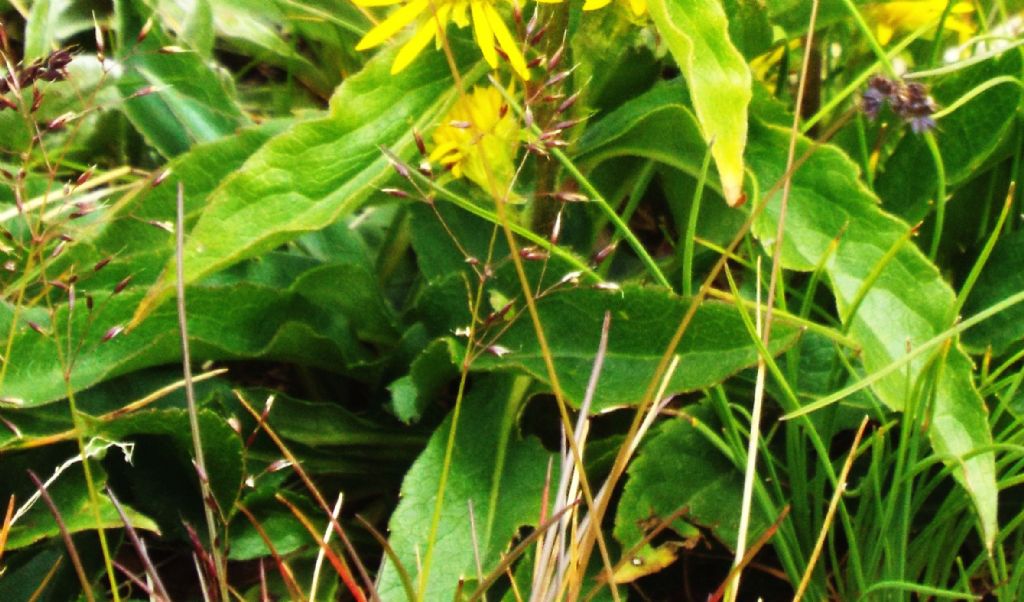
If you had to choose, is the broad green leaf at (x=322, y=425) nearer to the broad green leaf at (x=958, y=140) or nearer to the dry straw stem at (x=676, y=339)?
the dry straw stem at (x=676, y=339)

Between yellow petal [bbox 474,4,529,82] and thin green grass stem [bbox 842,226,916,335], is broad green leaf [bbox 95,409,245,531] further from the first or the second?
thin green grass stem [bbox 842,226,916,335]

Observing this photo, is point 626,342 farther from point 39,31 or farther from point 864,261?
point 39,31

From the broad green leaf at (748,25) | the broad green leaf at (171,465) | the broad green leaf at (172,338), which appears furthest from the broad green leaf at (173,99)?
the broad green leaf at (748,25)

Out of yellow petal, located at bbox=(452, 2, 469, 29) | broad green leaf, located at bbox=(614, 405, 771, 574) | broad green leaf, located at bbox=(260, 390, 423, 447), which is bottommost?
broad green leaf, located at bbox=(614, 405, 771, 574)

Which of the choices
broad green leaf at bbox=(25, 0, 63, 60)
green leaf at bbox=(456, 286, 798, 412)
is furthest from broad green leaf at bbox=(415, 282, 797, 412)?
broad green leaf at bbox=(25, 0, 63, 60)

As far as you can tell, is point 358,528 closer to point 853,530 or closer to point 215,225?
point 215,225

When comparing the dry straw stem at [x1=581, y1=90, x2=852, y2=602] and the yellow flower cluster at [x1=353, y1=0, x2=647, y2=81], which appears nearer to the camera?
the dry straw stem at [x1=581, y1=90, x2=852, y2=602]

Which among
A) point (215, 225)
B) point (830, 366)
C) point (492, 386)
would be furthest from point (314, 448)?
point (830, 366)
